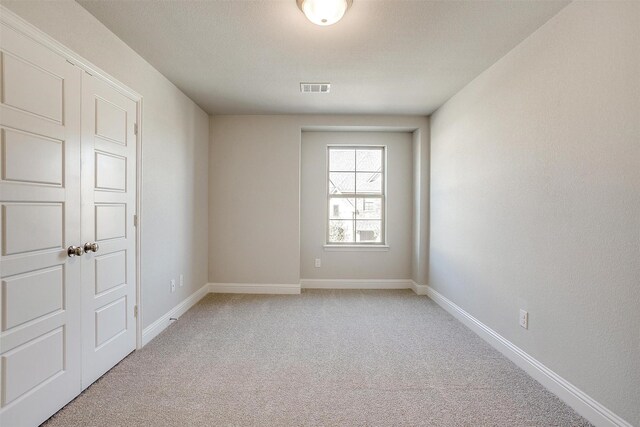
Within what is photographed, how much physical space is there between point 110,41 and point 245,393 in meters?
2.62

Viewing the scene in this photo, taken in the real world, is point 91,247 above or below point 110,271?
above

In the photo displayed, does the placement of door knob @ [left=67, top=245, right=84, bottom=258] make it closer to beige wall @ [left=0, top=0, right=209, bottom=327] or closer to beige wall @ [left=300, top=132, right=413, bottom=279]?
beige wall @ [left=0, top=0, right=209, bottom=327]

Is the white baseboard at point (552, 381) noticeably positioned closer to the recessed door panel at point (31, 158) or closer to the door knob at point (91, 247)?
the door knob at point (91, 247)

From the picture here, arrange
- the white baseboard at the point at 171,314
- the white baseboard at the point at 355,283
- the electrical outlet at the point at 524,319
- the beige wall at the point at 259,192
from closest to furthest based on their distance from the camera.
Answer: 1. the electrical outlet at the point at 524,319
2. the white baseboard at the point at 171,314
3. the beige wall at the point at 259,192
4. the white baseboard at the point at 355,283

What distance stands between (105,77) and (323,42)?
1.58 metres

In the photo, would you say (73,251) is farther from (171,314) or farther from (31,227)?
(171,314)

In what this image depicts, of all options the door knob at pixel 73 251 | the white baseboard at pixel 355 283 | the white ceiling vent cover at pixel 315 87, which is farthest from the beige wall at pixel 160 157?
the white baseboard at pixel 355 283

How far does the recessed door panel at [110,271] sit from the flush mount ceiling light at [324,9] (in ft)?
6.94

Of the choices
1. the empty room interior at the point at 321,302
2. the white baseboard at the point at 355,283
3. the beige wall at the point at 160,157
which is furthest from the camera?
the white baseboard at the point at 355,283

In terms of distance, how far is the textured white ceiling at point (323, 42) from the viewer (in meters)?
2.03

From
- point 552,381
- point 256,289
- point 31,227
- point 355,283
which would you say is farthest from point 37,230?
point 355,283

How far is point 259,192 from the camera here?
172 inches

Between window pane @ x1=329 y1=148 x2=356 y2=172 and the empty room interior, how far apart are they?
38.6 inches

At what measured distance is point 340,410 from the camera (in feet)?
6.11
